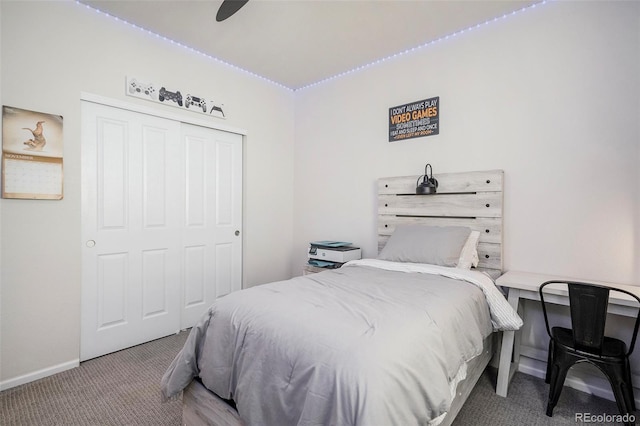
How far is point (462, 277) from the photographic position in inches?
78.0

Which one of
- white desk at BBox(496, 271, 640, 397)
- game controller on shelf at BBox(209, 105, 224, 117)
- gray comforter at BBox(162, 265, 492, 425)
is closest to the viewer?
gray comforter at BBox(162, 265, 492, 425)

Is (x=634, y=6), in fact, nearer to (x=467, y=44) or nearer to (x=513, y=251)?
(x=467, y=44)

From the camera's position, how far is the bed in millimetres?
1009

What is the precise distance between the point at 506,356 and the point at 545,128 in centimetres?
165

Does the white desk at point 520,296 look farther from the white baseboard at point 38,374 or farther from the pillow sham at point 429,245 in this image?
the white baseboard at point 38,374

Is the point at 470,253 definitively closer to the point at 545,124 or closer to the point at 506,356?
the point at 506,356

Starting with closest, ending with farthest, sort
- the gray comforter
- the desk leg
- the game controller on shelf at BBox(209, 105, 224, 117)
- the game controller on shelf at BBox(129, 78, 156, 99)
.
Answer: the gray comforter
the desk leg
the game controller on shelf at BBox(129, 78, 156, 99)
the game controller on shelf at BBox(209, 105, 224, 117)

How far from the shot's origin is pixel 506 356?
6.64 feet

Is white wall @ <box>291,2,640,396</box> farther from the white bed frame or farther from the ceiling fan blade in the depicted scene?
the ceiling fan blade

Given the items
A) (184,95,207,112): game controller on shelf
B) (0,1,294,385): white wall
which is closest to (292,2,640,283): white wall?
(184,95,207,112): game controller on shelf

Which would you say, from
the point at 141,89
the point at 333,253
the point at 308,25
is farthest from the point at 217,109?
the point at 333,253

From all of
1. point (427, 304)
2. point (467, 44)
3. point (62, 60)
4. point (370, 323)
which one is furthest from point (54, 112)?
point (467, 44)

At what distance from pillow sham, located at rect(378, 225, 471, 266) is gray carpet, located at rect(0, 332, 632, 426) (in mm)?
902

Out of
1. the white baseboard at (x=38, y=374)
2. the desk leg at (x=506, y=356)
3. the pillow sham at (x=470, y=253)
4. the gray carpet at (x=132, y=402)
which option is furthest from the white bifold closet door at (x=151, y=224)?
the desk leg at (x=506, y=356)
